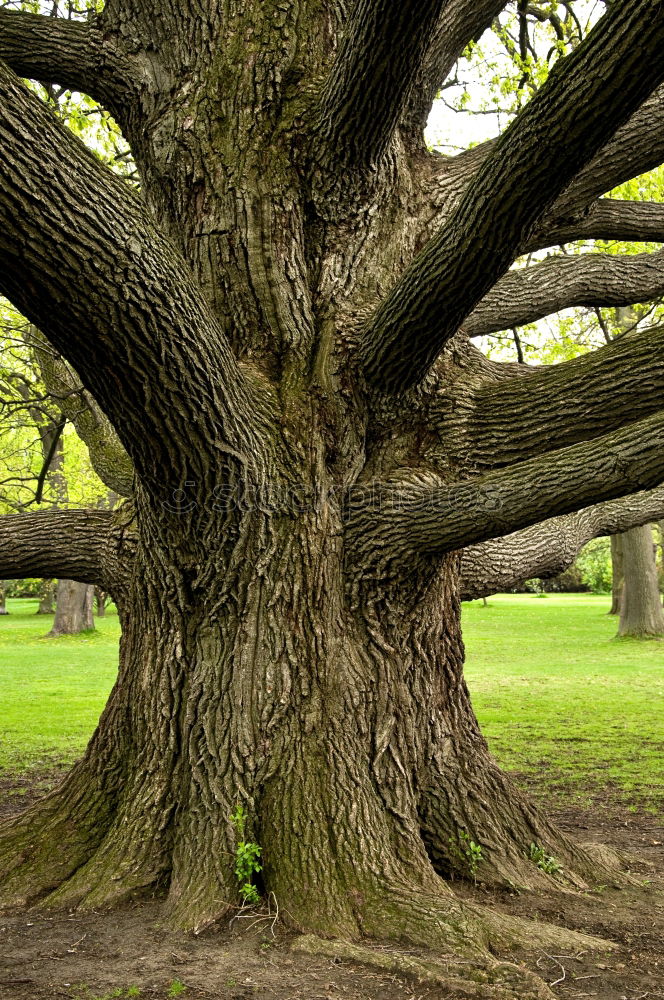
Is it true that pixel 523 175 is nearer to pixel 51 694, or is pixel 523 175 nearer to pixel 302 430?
pixel 302 430

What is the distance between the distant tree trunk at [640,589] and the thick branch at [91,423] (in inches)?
554

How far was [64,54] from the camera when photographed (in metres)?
4.80

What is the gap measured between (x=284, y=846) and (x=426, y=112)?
445 cm

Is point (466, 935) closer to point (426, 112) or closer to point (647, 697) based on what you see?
point (426, 112)

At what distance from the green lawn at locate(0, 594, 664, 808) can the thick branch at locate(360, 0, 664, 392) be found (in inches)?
196

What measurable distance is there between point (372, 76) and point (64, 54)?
206cm

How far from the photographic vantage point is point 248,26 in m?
4.95

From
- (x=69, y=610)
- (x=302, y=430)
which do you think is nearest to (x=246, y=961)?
(x=302, y=430)

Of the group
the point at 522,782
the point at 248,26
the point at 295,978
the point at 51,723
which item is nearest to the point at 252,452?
the point at 295,978

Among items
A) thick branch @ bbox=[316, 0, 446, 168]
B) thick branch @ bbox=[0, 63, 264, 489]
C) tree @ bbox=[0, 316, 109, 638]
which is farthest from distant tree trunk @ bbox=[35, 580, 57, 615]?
thick branch @ bbox=[0, 63, 264, 489]

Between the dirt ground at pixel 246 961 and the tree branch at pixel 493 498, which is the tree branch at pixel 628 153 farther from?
the dirt ground at pixel 246 961

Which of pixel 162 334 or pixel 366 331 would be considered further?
pixel 366 331

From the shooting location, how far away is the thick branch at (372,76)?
11.2 ft

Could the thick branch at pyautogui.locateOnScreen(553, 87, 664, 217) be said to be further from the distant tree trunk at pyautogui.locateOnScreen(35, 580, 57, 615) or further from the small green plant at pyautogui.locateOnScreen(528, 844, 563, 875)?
the distant tree trunk at pyautogui.locateOnScreen(35, 580, 57, 615)
